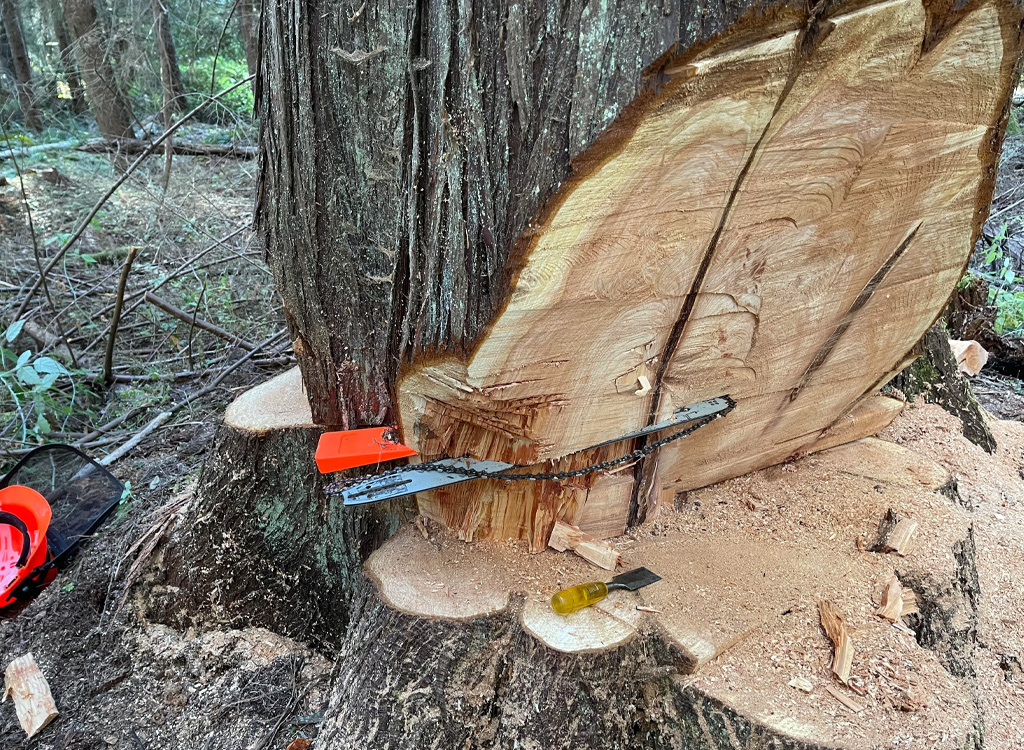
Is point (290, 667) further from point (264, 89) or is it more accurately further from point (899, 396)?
point (899, 396)

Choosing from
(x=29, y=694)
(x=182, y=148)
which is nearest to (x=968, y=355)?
(x=29, y=694)

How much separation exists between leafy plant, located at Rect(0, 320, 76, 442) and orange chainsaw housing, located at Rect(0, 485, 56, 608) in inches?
25.0

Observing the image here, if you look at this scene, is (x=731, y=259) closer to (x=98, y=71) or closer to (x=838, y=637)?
(x=838, y=637)

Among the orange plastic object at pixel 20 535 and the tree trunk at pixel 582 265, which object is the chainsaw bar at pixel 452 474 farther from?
the orange plastic object at pixel 20 535

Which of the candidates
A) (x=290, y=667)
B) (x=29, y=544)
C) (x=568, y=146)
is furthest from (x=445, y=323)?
(x=29, y=544)

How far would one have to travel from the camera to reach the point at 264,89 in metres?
1.30

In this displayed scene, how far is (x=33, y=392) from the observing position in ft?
8.86

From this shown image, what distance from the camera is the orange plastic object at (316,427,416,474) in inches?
52.1

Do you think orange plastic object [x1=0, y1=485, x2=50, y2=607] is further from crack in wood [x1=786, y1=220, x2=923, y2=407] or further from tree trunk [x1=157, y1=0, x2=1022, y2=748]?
crack in wood [x1=786, y1=220, x2=923, y2=407]

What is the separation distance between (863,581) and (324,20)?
55.6 inches

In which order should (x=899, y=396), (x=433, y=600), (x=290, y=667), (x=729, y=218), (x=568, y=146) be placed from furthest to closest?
(x=899, y=396) → (x=290, y=667) → (x=433, y=600) → (x=729, y=218) → (x=568, y=146)

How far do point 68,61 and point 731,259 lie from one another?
562cm

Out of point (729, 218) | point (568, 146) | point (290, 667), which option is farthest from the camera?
point (290, 667)

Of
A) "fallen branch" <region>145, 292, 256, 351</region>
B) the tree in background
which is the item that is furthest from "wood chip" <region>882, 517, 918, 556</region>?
the tree in background
